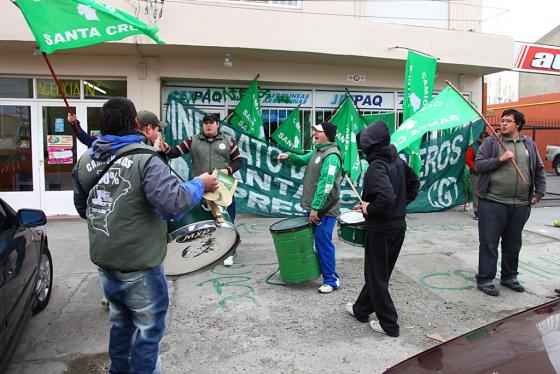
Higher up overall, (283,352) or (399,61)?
(399,61)

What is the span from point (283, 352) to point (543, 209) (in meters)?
9.51

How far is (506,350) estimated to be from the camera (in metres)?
2.13

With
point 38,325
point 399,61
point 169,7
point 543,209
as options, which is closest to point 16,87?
point 169,7

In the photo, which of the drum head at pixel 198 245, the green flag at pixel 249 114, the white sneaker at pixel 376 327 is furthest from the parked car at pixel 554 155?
the drum head at pixel 198 245

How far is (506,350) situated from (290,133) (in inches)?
301

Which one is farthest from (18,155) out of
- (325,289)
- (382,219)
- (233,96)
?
(382,219)

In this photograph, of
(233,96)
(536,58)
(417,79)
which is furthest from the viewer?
(536,58)

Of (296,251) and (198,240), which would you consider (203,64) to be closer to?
(296,251)

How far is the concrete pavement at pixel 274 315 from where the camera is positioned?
3391 millimetres

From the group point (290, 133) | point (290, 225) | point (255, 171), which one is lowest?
point (290, 225)

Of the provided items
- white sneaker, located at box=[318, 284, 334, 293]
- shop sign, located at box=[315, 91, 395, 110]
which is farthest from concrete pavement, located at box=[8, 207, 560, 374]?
shop sign, located at box=[315, 91, 395, 110]

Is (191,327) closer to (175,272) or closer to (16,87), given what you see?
(175,272)

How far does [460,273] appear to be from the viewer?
218 inches

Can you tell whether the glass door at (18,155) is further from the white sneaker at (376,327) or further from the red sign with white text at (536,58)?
the red sign with white text at (536,58)
